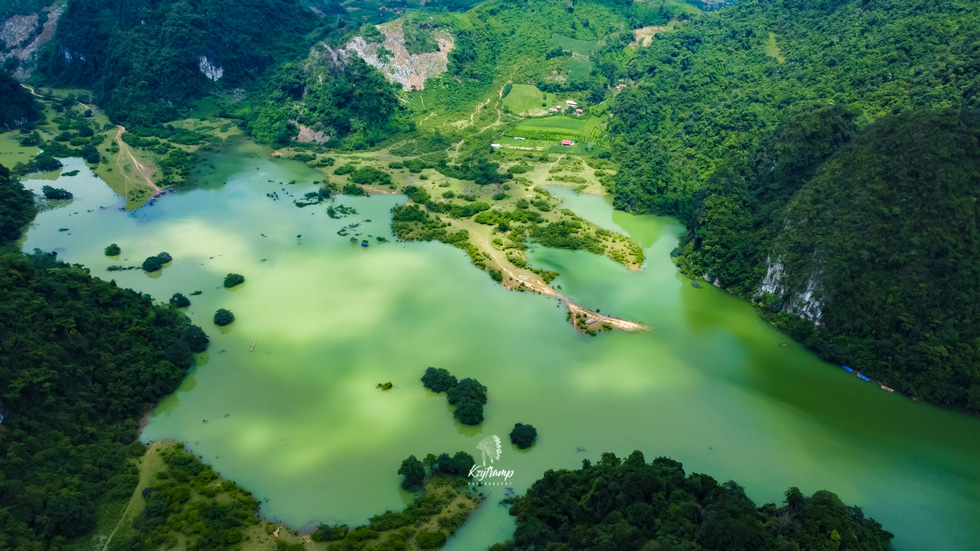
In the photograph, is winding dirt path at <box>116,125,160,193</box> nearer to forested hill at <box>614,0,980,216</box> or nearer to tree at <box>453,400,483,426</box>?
tree at <box>453,400,483,426</box>

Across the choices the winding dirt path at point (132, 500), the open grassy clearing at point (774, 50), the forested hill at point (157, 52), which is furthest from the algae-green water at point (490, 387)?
the open grassy clearing at point (774, 50)

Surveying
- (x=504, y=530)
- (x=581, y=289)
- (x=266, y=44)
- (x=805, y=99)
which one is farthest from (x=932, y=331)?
(x=266, y=44)

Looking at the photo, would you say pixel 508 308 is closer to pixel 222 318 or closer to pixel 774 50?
pixel 222 318

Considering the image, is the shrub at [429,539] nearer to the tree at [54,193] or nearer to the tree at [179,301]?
the tree at [179,301]

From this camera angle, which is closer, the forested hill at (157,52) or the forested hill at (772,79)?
the forested hill at (772,79)

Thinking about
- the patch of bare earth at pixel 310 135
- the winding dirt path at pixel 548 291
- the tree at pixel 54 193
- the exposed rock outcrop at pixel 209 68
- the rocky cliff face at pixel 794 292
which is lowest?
the tree at pixel 54 193

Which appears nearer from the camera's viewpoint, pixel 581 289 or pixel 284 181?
pixel 581 289

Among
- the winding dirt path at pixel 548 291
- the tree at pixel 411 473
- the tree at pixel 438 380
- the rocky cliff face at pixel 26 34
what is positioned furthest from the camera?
the rocky cliff face at pixel 26 34

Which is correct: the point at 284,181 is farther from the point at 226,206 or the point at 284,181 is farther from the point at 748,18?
the point at 748,18

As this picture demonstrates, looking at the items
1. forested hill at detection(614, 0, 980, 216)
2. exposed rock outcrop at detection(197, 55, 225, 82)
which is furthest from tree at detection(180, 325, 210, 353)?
exposed rock outcrop at detection(197, 55, 225, 82)
